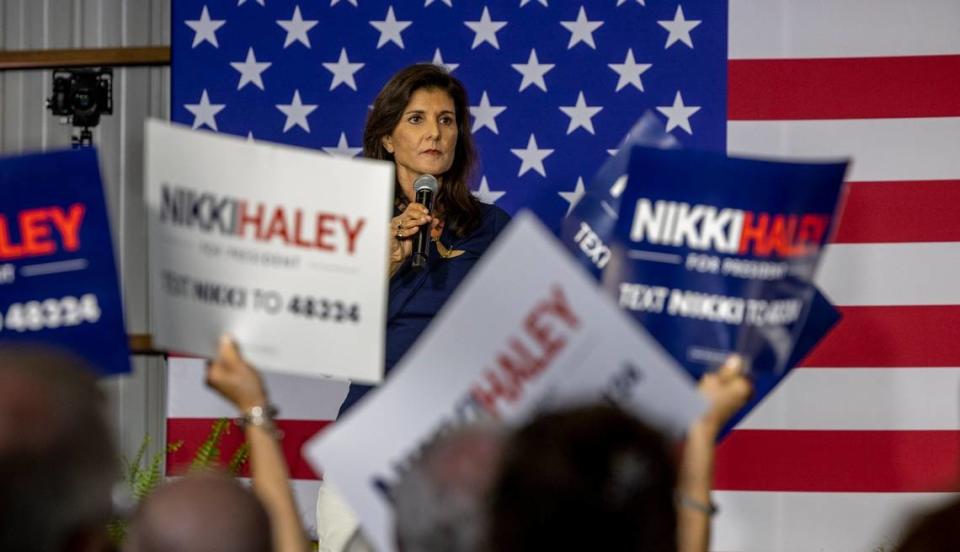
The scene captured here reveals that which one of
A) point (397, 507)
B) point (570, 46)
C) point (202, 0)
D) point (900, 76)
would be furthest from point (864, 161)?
point (397, 507)

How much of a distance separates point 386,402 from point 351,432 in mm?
58

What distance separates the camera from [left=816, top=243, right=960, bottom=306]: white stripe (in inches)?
168

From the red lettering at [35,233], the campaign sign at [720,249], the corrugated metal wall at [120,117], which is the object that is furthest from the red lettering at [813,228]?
the corrugated metal wall at [120,117]

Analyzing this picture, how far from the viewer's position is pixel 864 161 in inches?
170

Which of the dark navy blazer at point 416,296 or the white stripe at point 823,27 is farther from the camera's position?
the white stripe at point 823,27

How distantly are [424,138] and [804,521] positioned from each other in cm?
181

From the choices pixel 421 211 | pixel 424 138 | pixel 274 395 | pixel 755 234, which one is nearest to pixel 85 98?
pixel 274 395

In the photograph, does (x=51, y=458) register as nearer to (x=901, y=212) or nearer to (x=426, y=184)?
(x=426, y=184)

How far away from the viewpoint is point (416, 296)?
3137 millimetres

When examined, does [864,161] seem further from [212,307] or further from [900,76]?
[212,307]

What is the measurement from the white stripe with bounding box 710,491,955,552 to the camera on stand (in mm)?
2411

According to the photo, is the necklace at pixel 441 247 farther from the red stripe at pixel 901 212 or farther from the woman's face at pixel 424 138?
the red stripe at pixel 901 212

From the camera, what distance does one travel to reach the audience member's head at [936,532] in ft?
3.33

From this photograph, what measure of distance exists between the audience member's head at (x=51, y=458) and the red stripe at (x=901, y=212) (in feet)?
11.4
